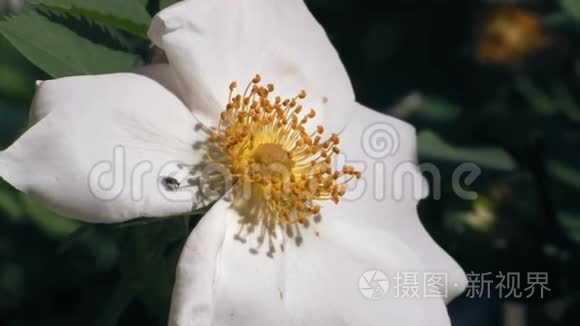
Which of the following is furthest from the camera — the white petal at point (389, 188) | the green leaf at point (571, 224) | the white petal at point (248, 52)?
the green leaf at point (571, 224)

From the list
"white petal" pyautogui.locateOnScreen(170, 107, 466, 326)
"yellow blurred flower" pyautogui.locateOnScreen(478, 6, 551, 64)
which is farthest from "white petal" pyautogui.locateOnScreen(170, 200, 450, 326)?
"yellow blurred flower" pyautogui.locateOnScreen(478, 6, 551, 64)

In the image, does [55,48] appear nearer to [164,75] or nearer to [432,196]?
[164,75]

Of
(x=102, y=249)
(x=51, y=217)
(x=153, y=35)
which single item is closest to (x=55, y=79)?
(x=153, y=35)

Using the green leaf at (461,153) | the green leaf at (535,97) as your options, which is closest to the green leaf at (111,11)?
the green leaf at (461,153)

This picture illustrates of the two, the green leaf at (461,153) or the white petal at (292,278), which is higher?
the green leaf at (461,153)

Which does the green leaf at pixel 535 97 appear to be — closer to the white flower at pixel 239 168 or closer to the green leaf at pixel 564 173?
the green leaf at pixel 564 173
